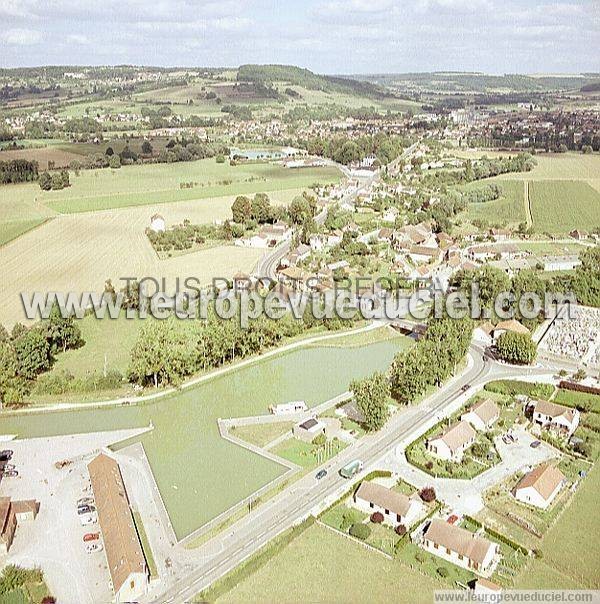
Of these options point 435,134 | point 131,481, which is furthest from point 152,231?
point 435,134

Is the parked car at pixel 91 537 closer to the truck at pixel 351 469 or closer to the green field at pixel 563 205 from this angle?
the truck at pixel 351 469

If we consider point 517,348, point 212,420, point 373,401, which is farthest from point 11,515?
point 517,348

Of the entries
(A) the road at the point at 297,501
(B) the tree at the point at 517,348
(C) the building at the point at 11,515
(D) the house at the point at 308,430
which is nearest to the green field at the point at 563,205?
Answer: (B) the tree at the point at 517,348

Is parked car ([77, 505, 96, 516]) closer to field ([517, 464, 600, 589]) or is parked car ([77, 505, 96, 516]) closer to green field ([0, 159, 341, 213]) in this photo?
field ([517, 464, 600, 589])

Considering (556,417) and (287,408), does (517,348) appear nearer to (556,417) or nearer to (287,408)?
(556,417)

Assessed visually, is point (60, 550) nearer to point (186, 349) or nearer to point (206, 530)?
point (206, 530)

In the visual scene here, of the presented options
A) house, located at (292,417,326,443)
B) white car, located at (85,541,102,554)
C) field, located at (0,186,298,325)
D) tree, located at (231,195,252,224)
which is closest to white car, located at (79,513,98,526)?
white car, located at (85,541,102,554)
